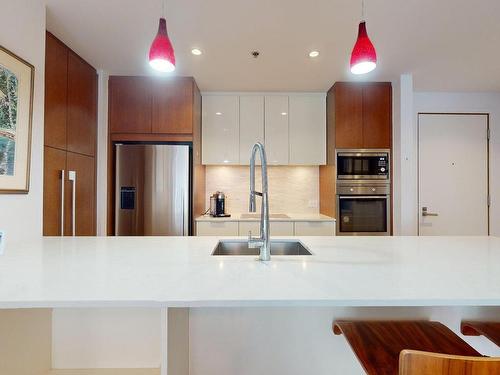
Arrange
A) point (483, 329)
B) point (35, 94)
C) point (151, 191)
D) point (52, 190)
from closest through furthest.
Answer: point (483, 329), point (35, 94), point (52, 190), point (151, 191)

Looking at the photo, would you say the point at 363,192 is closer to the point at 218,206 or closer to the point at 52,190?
the point at 218,206

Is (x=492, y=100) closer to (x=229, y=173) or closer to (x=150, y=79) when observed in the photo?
(x=229, y=173)

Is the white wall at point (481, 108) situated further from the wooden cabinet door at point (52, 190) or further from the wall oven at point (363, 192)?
the wooden cabinet door at point (52, 190)

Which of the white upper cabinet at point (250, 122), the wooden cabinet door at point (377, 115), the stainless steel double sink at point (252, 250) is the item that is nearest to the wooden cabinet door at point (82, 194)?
the stainless steel double sink at point (252, 250)

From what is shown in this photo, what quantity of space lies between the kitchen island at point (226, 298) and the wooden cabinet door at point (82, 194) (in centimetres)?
95

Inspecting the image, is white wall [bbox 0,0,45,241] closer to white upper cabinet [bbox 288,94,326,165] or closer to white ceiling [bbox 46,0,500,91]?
white ceiling [bbox 46,0,500,91]

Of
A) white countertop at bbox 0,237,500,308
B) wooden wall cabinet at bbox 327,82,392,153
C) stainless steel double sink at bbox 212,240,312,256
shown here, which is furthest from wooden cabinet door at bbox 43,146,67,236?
wooden wall cabinet at bbox 327,82,392,153

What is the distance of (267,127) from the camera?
10.4 ft

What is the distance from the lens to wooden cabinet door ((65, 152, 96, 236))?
7.18ft

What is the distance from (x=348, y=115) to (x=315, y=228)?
133 cm

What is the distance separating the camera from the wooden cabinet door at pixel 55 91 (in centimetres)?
197

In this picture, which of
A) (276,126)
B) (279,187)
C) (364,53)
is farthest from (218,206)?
(364,53)

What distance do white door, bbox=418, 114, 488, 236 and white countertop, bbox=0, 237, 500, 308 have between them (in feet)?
7.33

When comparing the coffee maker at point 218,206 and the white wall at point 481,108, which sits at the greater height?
the white wall at point 481,108
